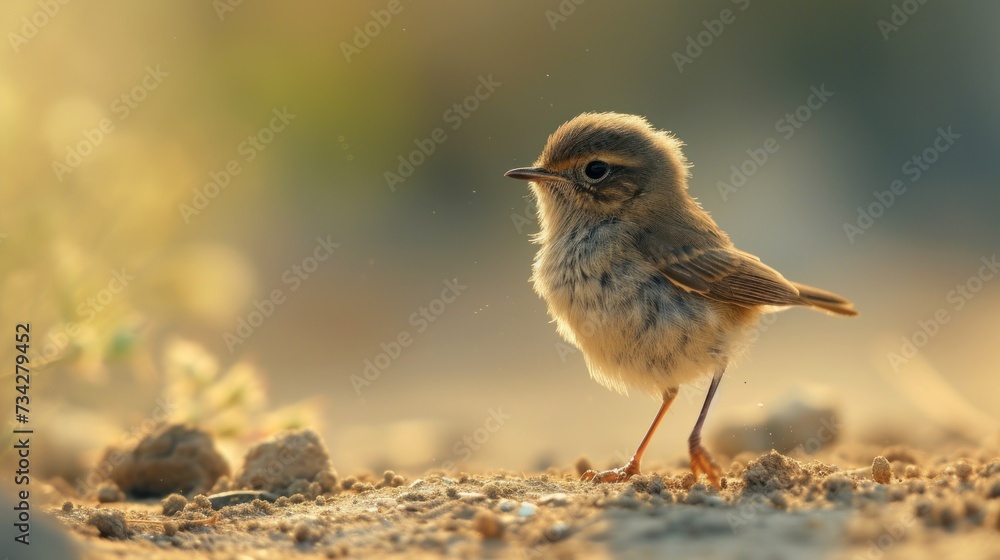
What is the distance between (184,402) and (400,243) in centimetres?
554

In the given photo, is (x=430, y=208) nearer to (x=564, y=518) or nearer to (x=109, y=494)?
(x=109, y=494)

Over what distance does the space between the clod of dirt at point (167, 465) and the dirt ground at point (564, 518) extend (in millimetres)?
200

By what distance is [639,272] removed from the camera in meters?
5.64

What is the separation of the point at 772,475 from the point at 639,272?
4.74ft

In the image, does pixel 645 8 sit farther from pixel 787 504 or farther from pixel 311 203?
pixel 787 504

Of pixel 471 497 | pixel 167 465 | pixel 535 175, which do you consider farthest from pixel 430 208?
pixel 471 497

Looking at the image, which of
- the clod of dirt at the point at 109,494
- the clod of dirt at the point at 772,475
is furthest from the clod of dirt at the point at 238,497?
the clod of dirt at the point at 772,475

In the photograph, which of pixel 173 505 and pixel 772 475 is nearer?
pixel 772 475

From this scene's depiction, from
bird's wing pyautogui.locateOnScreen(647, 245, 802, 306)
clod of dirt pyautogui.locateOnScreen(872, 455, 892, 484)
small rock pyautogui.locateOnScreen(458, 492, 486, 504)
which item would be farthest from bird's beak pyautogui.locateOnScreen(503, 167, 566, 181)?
clod of dirt pyautogui.locateOnScreen(872, 455, 892, 484)

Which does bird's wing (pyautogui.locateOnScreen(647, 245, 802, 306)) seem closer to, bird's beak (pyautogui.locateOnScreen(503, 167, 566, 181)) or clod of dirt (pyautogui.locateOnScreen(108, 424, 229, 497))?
bird's beak (pyautogui.locateOnScreen(503, 167, 566, 181))

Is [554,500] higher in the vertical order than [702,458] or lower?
lower

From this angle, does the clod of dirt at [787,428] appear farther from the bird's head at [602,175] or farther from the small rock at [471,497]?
the small rock at [471,497]

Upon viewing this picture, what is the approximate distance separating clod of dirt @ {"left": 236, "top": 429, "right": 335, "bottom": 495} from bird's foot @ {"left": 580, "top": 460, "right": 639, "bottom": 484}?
1562 millimetres

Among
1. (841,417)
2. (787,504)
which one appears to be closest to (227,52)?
(841,417)
